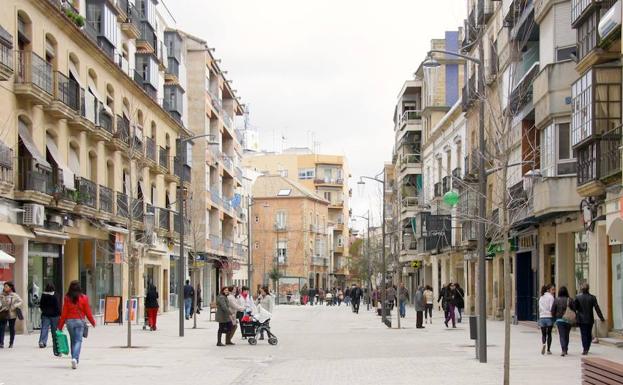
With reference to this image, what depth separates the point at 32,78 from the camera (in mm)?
30031

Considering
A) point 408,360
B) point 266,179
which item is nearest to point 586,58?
point 408,360

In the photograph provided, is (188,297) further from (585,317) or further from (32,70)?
(585,317)

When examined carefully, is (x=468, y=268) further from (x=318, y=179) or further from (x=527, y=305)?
(x=318, y=179)

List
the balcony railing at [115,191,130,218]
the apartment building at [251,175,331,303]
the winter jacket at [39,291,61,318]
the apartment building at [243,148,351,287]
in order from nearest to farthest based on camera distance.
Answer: the winter jacket at [39,291,61,318], the balcony railing at [115,191,130,218], the apartment building at [251,175,331,303], the apartment building at [243,148,351,287]

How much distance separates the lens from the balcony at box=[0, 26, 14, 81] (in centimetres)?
2672

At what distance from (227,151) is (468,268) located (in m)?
29.5

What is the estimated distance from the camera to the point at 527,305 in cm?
3975

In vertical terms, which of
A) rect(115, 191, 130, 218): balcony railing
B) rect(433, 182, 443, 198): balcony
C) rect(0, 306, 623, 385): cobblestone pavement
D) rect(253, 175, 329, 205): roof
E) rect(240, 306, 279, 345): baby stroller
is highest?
rect(253, 175, 329, 205): roof

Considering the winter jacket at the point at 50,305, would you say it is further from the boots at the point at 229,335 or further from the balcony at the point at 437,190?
the balcony at the point at 437,190

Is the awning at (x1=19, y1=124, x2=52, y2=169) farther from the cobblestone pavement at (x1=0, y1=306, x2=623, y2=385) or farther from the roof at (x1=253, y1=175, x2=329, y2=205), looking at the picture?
the roof at (x1=253, y1=175, x2=329, y2=205)

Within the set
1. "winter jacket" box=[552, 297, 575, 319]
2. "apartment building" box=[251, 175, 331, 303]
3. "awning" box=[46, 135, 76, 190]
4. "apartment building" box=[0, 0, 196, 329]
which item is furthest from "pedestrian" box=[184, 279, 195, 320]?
"apartment building" box=[251, 175, 331, 303]

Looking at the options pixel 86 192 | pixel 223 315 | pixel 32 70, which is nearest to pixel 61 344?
pixel 223 315

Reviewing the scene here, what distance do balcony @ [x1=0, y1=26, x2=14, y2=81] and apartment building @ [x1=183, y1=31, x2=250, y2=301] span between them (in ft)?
89.9

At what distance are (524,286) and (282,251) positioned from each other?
82.6 meters
